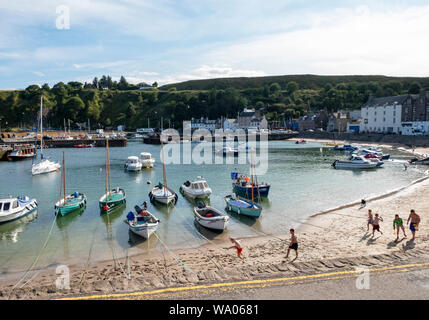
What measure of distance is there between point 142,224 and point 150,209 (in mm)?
8103

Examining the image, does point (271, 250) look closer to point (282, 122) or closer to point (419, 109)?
point (419, 109)

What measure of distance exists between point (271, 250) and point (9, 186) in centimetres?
3959

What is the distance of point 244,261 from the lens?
55.4 ft

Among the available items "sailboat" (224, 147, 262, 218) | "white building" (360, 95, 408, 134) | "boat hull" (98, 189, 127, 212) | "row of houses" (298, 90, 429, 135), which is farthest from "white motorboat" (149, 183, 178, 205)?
"white building" (360, 95, 408, 134)

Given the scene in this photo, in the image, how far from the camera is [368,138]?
335 feet

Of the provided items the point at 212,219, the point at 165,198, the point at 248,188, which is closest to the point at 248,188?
the point at 248,188

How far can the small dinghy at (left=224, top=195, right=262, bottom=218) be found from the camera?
83.5 feet

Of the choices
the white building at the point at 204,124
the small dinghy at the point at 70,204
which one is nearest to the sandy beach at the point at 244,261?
the small dinghy at the point at 70,204

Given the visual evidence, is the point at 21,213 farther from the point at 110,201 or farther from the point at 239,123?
the point at 239,123

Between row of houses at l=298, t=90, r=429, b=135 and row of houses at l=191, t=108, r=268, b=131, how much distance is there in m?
36.7

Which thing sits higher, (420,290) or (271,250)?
(420,290)

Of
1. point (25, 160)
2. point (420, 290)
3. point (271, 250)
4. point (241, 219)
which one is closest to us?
point (420, 290)
